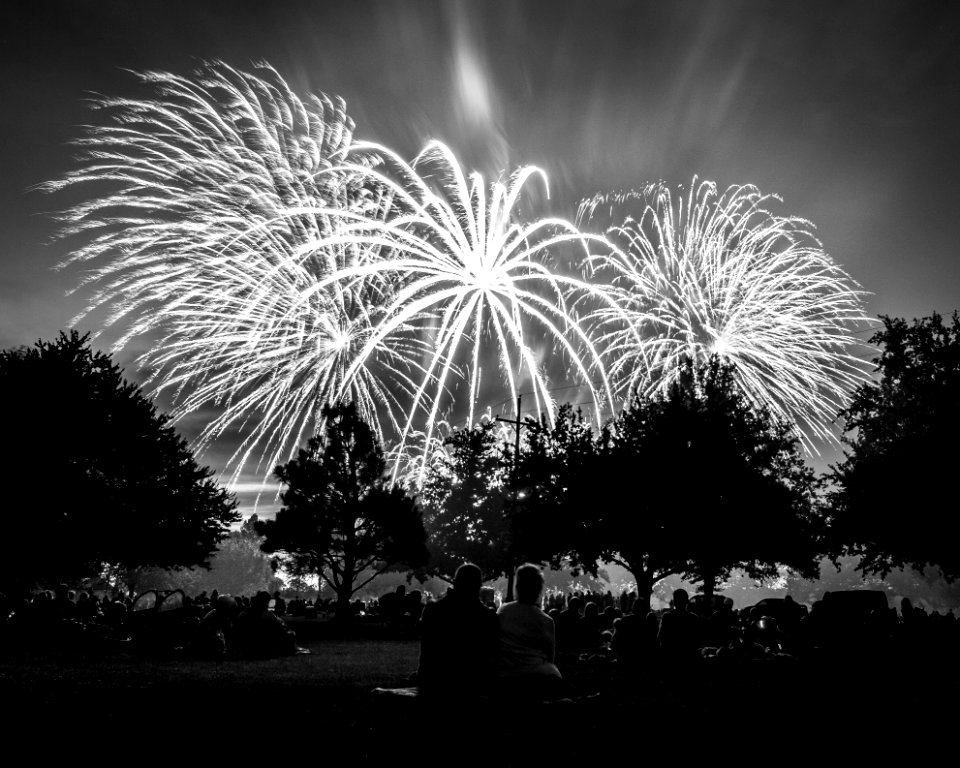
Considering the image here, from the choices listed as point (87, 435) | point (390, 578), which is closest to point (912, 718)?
point (87, 435)

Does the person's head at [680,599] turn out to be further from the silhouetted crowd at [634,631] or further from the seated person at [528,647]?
the seated person at [528,647]

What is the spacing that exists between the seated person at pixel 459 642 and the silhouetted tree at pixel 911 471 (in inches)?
1062

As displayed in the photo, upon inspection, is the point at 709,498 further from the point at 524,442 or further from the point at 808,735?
the point at 808,735

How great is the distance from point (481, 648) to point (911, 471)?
2751 centimetres

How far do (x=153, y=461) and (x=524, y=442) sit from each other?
60.5 ft

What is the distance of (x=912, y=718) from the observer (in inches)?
301

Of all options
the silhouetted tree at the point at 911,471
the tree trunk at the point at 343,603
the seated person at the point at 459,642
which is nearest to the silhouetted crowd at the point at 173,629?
the tree trunk at the point at 343,603

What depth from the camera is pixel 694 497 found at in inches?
1053

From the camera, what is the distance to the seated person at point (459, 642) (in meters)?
5.75

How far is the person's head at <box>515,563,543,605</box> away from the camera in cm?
660

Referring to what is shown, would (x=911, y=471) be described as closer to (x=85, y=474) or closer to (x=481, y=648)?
(x=481, y=648)

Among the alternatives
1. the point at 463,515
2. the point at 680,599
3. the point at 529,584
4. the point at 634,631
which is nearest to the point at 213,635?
the point at 634,631

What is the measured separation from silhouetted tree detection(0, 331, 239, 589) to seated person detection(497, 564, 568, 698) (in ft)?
101

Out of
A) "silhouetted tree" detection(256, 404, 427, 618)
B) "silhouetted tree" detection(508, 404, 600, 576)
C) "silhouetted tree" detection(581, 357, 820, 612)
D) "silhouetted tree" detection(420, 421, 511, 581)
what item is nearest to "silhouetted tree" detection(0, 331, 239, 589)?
"silhouetted tree" detection(256, 404, 427, 618)
